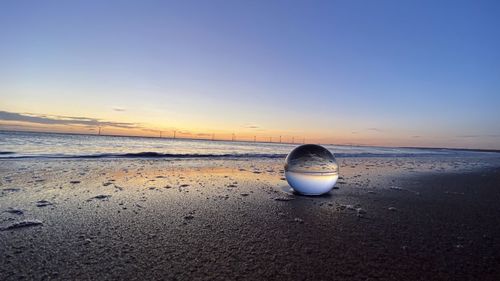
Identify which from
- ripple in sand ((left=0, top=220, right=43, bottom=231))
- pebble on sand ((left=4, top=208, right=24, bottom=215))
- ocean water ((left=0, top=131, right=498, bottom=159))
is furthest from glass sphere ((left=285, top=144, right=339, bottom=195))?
ocean water ((left=0, top=131, right=498, bottom=159))

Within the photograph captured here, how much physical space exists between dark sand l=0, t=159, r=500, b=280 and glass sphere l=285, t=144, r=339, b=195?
0.28 m

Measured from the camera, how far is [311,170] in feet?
16.5

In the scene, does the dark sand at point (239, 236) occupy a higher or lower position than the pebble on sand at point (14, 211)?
higher

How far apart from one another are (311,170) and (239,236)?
2598mm

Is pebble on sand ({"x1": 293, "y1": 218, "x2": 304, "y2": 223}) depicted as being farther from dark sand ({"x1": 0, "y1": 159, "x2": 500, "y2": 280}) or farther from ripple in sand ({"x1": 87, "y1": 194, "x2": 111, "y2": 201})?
ripple in sand ({"x1": 87, "y1": 194, "x2": 111, "y2": 201})

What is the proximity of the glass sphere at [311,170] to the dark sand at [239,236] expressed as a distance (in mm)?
276

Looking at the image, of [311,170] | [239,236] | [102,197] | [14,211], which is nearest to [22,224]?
[14,211]

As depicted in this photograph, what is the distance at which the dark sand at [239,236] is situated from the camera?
6.63 ft

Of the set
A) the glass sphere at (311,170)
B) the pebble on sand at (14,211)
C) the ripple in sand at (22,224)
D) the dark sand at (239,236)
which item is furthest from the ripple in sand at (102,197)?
the glass sphere at (311,170)

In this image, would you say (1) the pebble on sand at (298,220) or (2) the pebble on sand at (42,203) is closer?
(1) the pebble on sand at (298,220)

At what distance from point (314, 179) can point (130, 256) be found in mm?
3587

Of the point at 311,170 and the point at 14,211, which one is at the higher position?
the point at 311,170

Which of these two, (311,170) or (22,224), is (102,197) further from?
(311,170)

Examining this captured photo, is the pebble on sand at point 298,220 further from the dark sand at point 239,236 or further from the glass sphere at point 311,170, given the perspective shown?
the glass sphere at point 311,170
